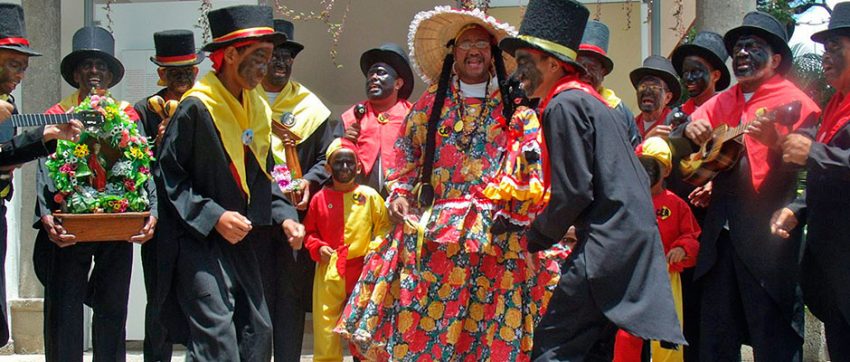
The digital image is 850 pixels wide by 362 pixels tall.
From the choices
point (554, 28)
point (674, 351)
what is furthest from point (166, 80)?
point (674, 351)

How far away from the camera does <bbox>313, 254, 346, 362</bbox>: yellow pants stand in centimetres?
717

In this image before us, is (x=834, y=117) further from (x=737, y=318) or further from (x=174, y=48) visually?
(x=174, y=48)

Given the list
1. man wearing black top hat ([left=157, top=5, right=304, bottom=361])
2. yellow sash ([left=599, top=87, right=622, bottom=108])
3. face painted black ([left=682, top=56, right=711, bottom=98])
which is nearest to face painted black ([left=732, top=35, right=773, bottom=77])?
face painted black ([left=682, top=56, right=711, bottom=98])

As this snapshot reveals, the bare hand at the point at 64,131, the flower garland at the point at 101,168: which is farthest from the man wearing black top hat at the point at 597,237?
the bare hand at the point at 64,131

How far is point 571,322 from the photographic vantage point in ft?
15.7

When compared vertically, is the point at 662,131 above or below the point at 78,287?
above

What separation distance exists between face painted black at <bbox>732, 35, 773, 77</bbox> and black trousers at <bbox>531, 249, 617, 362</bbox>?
2237 mm

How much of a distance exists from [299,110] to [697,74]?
2718 mm

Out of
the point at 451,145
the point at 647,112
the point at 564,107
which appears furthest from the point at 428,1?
the point at 564,107

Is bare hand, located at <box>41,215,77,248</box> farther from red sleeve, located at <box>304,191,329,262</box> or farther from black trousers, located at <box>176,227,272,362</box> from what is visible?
red sleeve, located at <box>304,191,329,262</box>

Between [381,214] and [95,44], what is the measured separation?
2.29 meters

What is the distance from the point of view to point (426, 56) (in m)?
6.85

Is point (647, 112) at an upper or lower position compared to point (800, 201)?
upper

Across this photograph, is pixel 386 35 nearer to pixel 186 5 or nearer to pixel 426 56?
pixel 186 5
